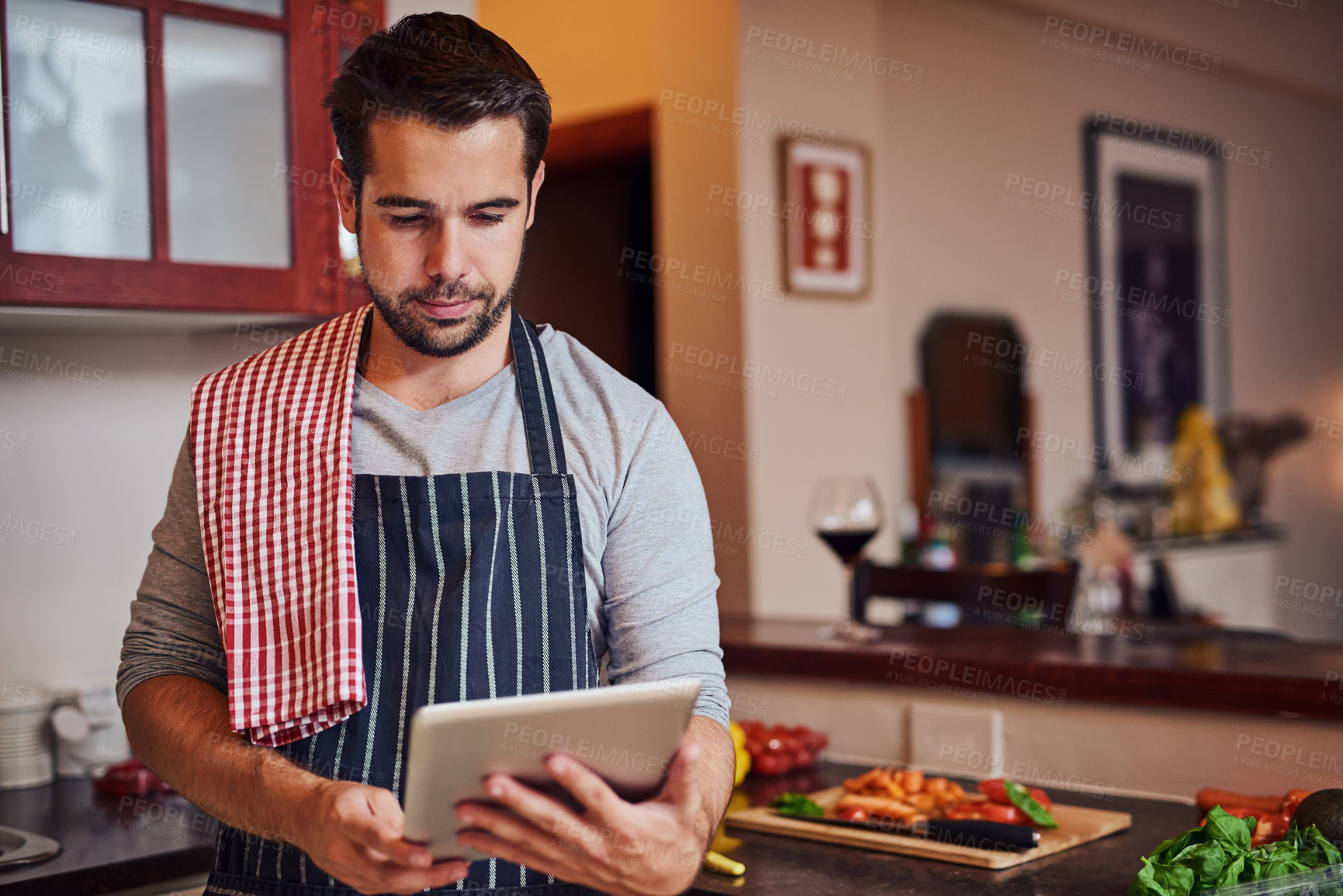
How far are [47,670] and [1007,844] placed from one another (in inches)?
58.2

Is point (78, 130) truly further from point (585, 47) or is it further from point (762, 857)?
point (585, 47)

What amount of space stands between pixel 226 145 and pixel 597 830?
132cm

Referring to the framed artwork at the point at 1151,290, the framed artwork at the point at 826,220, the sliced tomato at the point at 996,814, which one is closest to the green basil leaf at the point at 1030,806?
the sliced tomato at the point at 996,814

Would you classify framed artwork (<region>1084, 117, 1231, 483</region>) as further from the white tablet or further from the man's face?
the white tablet

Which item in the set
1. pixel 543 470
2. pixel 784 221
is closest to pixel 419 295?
pixel 543 470

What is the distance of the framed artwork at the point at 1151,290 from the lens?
208 inches

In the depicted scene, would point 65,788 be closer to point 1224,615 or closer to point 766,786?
point 766,786

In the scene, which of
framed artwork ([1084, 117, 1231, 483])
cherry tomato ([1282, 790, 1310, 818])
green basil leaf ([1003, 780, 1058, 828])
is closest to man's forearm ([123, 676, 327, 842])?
green basil leaf ([1003, 780, 1058, 828])

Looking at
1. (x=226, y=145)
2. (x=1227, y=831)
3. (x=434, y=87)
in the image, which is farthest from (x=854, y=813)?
(x=226, y=145)

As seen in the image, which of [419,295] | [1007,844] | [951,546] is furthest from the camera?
[951,546]

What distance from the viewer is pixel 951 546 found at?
4.51 metres

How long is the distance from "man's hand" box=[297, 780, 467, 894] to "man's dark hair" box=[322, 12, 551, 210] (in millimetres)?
561

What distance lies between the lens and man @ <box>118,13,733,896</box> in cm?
121

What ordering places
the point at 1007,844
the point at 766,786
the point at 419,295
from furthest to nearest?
the point at 766,786 < the point at 1007,844 < the point at 419,295
